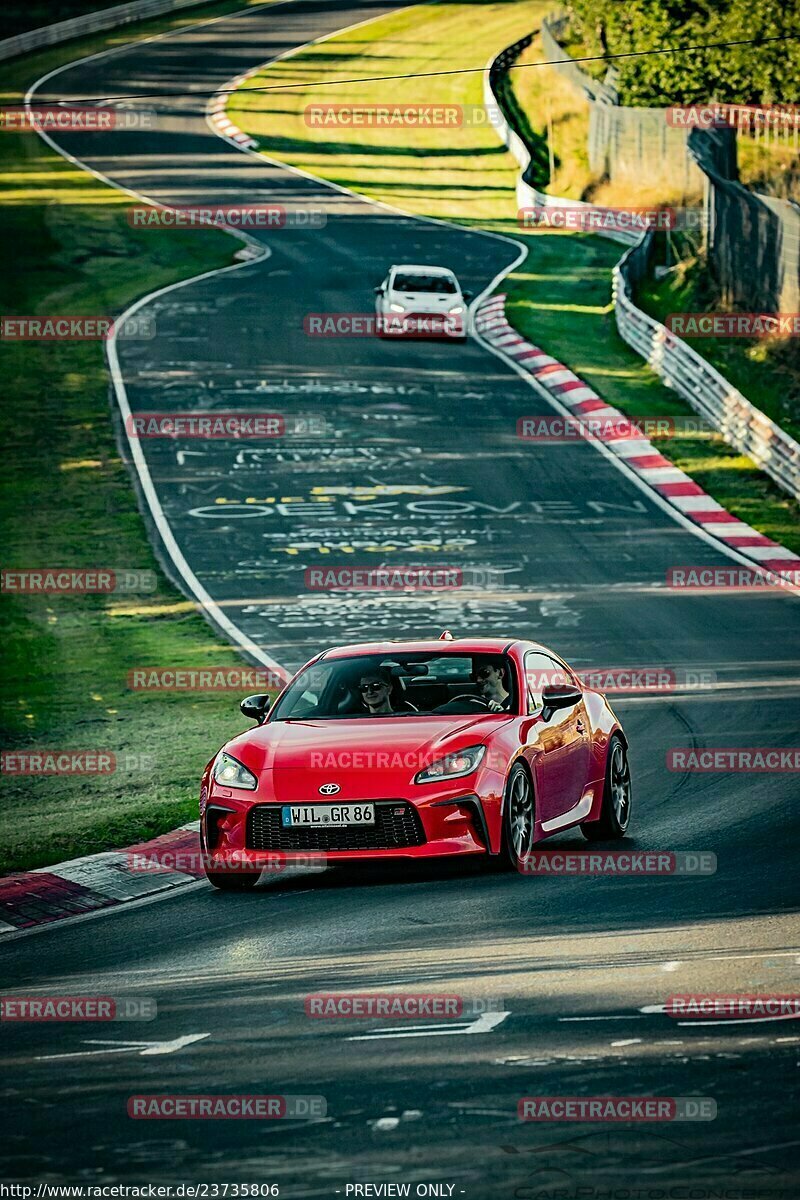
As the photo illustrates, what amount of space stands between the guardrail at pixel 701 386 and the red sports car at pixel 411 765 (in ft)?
51.3

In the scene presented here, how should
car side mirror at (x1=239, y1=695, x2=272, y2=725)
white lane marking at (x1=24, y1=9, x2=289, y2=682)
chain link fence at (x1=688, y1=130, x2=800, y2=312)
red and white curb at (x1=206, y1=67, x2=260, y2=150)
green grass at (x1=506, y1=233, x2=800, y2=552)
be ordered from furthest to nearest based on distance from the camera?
red and white curb at (x1=206, y1=67, x2=260, y2=150) → chain link fence at (x1=688, y1=130, x2=800, y2=312) → green grass at (x1=506, y1=233, x2=800, y2=552) → white lane marking at (x1=24, y1=9, x2=289, y2=682) → car side mirror at (x1=239, y1=695, x2=272, y2=725)

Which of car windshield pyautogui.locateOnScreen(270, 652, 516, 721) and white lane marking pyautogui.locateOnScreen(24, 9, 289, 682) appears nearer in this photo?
car windshield pyautogui.locateOnScreen(270, 652, 516, 721)

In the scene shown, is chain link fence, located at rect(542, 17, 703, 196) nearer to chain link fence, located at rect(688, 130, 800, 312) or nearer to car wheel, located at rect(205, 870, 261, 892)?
chain link fence, located at rect(688, 130, 800, 312)

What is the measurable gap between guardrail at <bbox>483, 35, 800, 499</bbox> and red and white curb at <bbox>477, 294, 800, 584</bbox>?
43.8 inches

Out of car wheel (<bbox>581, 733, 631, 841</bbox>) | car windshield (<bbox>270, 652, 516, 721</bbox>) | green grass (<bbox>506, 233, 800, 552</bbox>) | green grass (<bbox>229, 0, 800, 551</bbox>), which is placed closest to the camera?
car windshield (<bbox>270, 652, 516, 721</bbox>)

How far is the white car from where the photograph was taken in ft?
128

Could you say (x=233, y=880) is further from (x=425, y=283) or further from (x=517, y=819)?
(x=425, y=283)

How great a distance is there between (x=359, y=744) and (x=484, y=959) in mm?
2569

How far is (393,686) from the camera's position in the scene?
40.5 ft

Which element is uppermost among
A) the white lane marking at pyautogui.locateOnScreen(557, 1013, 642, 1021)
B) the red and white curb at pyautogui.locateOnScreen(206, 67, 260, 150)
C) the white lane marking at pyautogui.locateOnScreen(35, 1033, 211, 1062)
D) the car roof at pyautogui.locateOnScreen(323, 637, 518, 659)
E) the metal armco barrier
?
the white lane marking at pyautogui.locateOnScreen(557, 1013, 642, 1021)

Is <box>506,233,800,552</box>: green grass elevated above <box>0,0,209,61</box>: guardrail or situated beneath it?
situated beneath

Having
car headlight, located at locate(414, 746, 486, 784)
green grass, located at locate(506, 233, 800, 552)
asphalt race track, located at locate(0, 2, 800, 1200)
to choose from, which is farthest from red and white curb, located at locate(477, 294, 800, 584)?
car headlight, located at locate(414, 746, 486, 784)

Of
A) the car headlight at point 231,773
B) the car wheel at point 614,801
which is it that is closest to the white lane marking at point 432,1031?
the car headlight at point 231,773

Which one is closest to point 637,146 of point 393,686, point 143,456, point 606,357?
point 606,357
